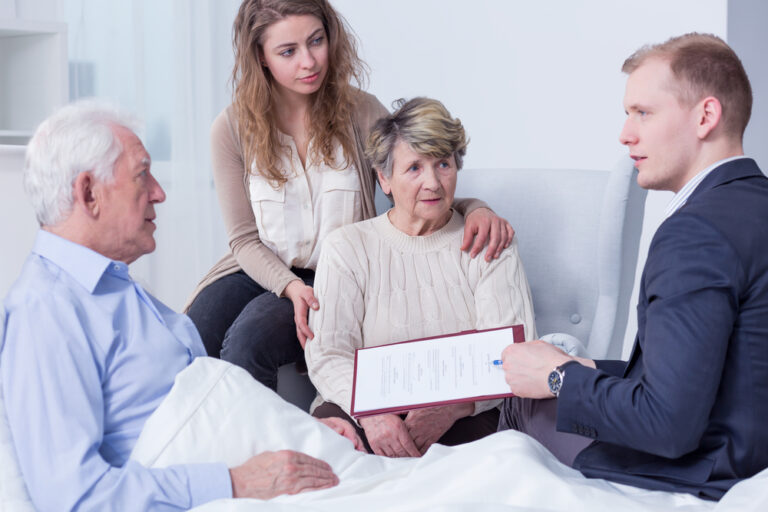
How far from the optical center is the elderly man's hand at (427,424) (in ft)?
6.18

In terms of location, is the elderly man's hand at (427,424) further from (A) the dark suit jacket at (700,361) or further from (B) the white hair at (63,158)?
(B) the white hair at (63,158)

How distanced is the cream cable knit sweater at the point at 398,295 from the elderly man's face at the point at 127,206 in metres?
0.71

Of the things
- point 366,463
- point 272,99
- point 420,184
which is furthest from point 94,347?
point 272,99

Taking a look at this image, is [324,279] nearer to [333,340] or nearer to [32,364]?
[333,340]

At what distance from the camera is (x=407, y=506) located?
44.3 inches

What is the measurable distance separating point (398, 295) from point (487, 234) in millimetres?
266

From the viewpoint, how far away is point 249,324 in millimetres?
2176

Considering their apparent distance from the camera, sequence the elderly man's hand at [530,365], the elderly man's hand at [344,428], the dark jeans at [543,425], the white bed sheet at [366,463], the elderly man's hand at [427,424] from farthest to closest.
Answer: the elderly man's hand at [427,424] → the elderly man's hand at [344,428] → the dark jeans at [543,425] → the elderly man's hand at [530,365] → the white bed sheet at [366,463]

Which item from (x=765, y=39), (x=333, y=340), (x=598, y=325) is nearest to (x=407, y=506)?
(x=333, y=340)

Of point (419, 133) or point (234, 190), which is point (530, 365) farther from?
point (234, 190)

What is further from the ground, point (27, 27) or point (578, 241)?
point (27, 27)

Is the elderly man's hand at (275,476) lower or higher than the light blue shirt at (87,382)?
lower

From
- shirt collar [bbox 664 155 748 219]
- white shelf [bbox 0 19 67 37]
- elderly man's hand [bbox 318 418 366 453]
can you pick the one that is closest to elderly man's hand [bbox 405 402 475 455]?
elderly man's hand [bbox 318 418 366 453]

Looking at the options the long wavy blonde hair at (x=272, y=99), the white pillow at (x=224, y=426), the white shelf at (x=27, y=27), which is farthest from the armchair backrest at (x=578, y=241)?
the white shelf at (x=27, y=27)
